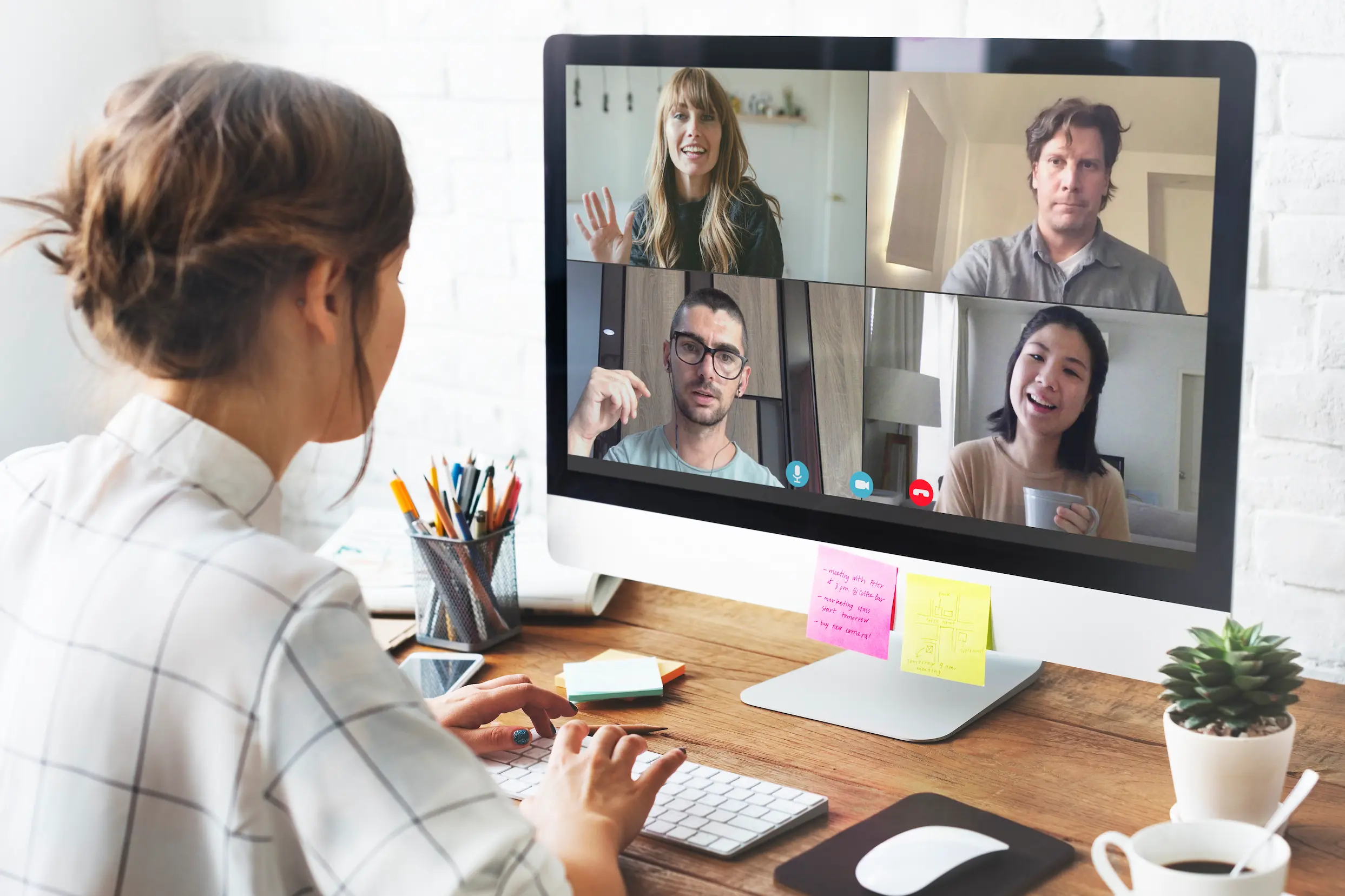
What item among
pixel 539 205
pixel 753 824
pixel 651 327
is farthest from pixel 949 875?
pixel 539 205

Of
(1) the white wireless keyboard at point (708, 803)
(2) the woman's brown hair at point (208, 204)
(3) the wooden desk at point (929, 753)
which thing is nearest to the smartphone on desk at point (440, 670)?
(3) the wooden desk at point (929, 753)

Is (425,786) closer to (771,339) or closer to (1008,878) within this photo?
(1008,878)

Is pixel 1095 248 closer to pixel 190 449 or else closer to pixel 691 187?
pixel 691 187

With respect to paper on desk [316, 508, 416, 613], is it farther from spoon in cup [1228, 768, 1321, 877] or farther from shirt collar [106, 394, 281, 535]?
spoon in cup [1228, 768, 1321, 877]

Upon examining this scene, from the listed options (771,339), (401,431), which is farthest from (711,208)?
(401,431)

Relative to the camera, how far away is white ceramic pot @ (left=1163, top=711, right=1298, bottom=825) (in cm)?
84

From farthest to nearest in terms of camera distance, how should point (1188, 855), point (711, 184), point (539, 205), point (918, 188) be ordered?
point (539, 205)
point (711, 184)
point (918, 188)
point (1188, 855)

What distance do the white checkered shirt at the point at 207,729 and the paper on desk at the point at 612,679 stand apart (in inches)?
16.1

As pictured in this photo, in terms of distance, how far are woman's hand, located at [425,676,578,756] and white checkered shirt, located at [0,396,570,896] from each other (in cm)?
31

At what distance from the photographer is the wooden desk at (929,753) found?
853 mm

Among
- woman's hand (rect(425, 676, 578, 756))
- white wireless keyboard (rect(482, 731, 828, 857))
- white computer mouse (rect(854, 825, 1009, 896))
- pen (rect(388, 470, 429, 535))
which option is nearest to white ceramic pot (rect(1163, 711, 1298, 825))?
white computer mouse (rect(854, 825, 1009, 896))

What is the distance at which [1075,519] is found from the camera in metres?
0.95

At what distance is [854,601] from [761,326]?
0.24m

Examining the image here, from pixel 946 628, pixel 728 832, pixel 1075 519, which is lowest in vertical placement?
pixel 728 832
